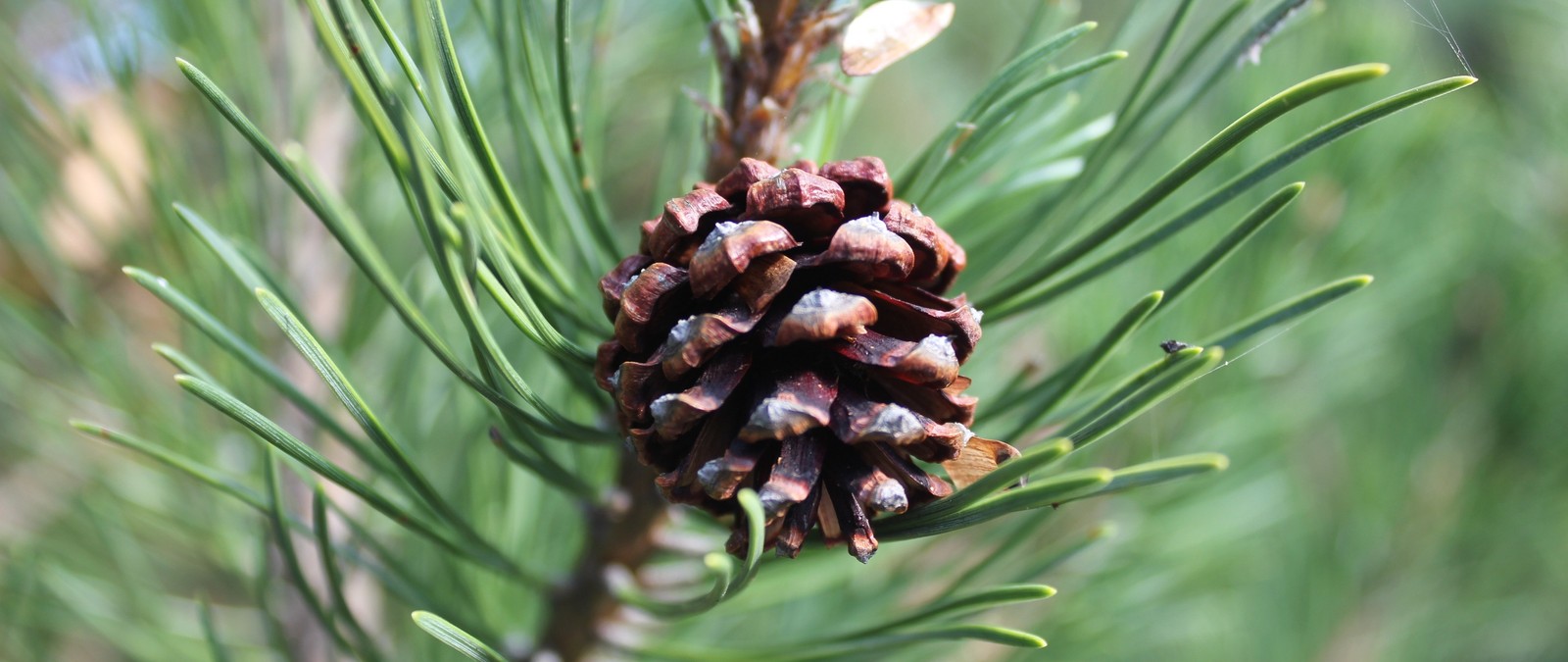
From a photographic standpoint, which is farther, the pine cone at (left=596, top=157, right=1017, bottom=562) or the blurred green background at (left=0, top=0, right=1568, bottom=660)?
the blurred green background at (left=0, top=0, right=1568, bottom=660)

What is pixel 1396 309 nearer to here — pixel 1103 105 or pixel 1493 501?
pixel 1493 501

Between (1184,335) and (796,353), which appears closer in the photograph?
(796,353)

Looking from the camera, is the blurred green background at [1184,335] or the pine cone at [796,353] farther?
the blurred green background at [1184,335]

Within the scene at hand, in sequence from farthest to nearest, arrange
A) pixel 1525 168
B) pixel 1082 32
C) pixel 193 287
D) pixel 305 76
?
pixel 1525 168 → pixel 305 76 → pixel 193 287 → pixel 1082 32

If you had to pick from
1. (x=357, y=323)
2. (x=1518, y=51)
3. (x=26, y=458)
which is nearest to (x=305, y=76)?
(x=357, y=323)
